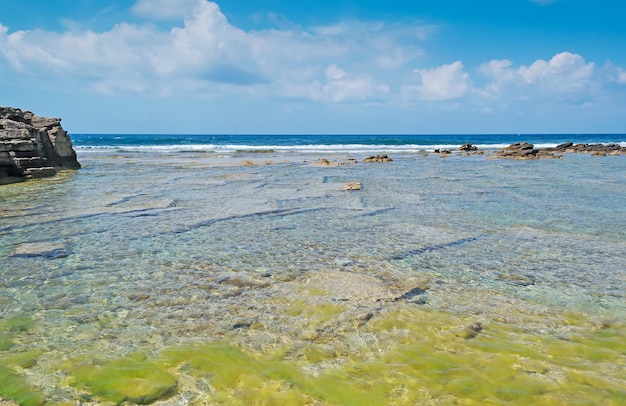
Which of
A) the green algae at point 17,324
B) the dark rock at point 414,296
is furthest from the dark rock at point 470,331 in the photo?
the green algae at point 17,324

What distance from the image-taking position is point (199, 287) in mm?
6129

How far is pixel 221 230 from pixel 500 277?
5.96 meters

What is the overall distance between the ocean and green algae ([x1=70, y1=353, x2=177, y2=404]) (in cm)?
2

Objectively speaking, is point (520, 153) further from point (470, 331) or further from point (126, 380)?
point (126, 380)

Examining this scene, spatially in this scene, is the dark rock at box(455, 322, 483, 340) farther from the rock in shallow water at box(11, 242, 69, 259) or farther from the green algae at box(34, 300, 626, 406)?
the rock in shallow water at box(11, 242, 69, 259)

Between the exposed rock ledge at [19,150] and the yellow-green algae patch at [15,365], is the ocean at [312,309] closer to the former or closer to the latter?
the yellow-green algae patch at [15,365]

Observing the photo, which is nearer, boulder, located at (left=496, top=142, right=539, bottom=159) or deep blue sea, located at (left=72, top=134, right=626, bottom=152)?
boulder, located at (left=496, top=142, right=539, bottom=159)

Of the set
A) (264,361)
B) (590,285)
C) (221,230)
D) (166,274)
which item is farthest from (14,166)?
(590,285)

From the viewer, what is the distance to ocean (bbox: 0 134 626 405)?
149 inches

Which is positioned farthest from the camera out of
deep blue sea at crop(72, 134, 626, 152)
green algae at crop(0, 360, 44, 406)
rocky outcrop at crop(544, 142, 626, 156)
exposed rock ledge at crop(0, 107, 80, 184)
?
deep blue sea at crop(72, 134, 626, 152)

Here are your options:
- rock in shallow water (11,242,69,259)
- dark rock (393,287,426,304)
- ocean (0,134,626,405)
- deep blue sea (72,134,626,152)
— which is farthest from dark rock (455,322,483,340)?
deep blue sea (72,134,626,152)

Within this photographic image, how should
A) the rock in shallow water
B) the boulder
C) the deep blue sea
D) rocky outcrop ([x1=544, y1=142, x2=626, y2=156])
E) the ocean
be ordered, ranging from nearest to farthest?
the ocean
the rock in shallow water
the boulder
rocky outcrop ([x1=544, y1=142, x2=626, y2=156])
the deep blue sea

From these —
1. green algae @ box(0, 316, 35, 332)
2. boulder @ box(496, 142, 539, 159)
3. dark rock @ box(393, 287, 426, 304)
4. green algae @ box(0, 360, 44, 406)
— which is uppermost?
boulder @ box(496, 142, 539, 159)

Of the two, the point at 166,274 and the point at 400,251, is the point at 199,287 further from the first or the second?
the point at 400,251
